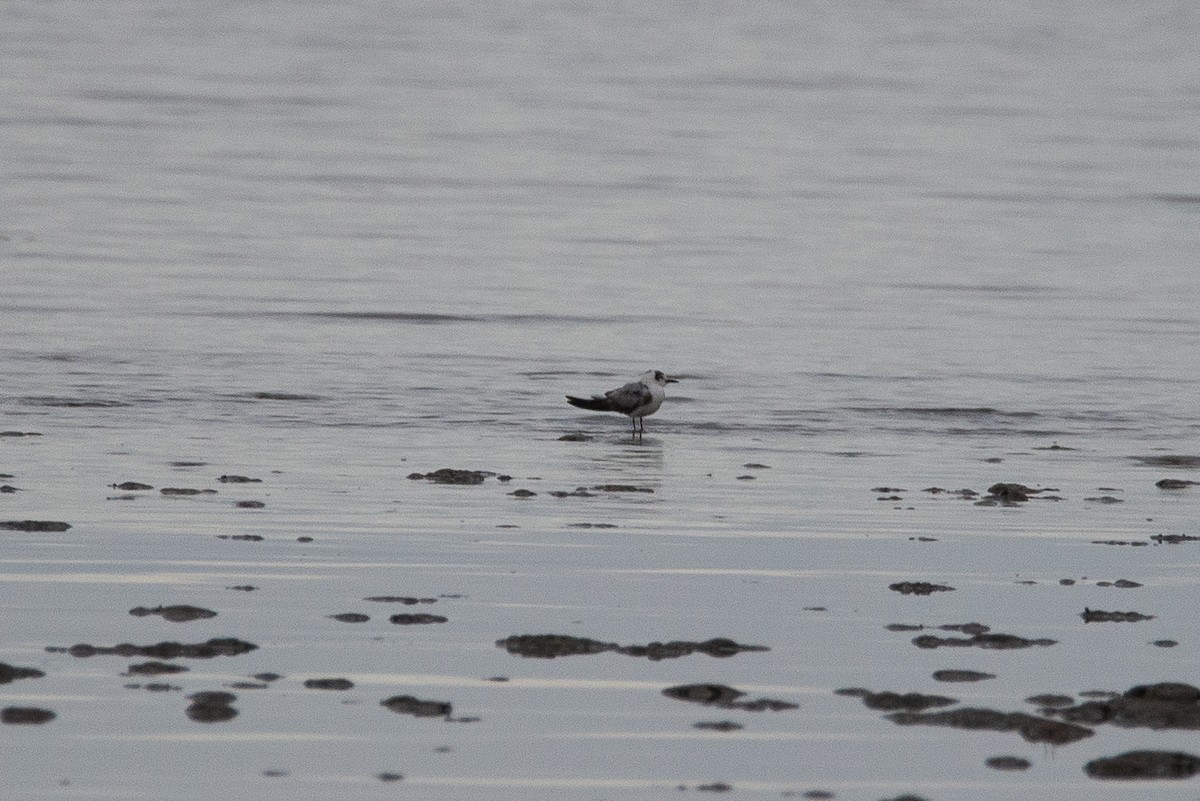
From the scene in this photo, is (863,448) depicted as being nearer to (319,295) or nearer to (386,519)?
(386,519)

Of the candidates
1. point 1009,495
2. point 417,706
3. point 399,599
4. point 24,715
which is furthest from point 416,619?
point 1009,495

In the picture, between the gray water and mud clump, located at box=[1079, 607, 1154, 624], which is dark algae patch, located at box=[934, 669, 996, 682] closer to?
the gray water

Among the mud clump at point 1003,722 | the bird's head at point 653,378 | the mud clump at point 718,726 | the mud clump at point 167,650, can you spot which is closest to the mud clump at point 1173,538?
the mud clump at point 1003,722

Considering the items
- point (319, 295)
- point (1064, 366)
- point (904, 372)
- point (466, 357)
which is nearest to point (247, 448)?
point (466, 357)

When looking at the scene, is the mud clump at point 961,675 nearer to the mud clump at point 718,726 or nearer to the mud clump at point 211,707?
the mud clump at point 718,726

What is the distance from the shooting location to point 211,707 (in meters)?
8.82

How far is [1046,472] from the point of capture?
1742 cm

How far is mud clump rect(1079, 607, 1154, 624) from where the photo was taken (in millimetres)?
10812

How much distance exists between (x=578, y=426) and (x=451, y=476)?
5.27 metres

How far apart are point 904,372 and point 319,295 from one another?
34.4ft

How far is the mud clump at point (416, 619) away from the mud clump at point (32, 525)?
3234mm

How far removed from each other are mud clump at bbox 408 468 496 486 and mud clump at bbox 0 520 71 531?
11.3ft

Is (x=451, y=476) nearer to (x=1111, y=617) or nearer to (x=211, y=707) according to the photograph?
(x=1111, y=617)

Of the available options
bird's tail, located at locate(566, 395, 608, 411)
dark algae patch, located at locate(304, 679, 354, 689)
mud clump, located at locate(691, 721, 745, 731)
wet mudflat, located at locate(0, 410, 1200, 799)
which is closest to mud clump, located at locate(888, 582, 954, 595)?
wet mudflat, located at locate(0, 410, 1200, 799)
